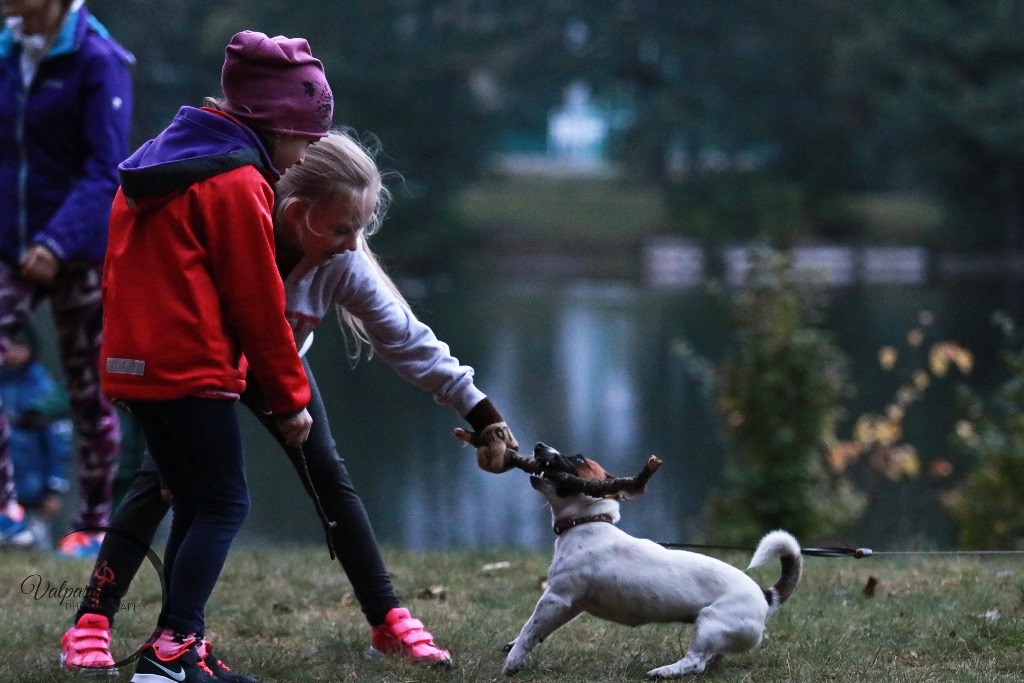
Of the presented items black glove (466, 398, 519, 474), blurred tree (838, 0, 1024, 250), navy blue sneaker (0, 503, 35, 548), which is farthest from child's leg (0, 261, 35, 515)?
blurred tree (838, 0, 1024, 250)

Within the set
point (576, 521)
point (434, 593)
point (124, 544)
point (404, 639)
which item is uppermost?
point (576, 521)

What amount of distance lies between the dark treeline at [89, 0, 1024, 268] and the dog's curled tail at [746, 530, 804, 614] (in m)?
30.5

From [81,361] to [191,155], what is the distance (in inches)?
89.1

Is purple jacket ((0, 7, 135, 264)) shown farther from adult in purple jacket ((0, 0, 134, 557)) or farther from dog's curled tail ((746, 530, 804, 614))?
dog's curled tail ((746, 530, 804, 614))

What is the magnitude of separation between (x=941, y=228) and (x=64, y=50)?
1367 inches

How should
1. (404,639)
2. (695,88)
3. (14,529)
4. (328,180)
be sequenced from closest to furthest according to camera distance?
(328,180) < (404,639) < (14,529) < (695,88)

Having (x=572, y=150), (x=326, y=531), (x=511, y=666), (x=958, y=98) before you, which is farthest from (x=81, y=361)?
(x=572, y=150)

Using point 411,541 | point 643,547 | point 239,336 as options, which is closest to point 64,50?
point 239,336

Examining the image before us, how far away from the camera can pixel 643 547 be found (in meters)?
3.30

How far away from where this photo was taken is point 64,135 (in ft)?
15.7

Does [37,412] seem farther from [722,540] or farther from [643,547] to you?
[643,547]

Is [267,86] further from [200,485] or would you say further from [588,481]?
[588,481]

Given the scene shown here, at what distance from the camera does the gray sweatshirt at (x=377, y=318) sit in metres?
3.38

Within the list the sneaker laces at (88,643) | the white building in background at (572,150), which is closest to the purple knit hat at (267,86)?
the sneaker laces at (88,643)
